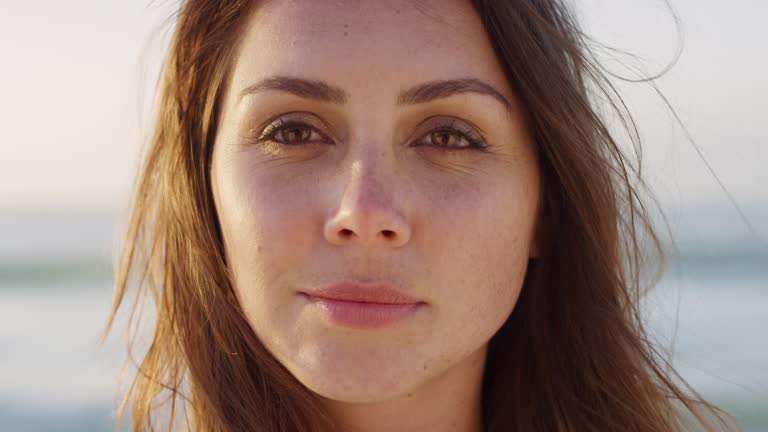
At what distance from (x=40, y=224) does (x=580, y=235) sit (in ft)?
57.4

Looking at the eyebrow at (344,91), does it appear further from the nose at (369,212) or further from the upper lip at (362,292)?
the upper lip at (362,292)

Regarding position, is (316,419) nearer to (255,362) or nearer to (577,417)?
(255,362)

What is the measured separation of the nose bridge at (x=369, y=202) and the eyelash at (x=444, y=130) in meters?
0.14

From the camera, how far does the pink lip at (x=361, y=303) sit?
2.20 meters

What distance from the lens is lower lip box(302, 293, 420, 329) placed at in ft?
7.24

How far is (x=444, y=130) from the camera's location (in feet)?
7.78

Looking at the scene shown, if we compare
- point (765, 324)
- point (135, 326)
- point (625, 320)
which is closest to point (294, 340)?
point (135, 326)

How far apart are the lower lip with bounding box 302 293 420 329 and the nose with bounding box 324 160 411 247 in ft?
0.45

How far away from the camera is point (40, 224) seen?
18.8m

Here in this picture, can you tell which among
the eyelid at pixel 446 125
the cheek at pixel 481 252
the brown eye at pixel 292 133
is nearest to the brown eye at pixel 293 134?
the brown eye at pixel 292 133

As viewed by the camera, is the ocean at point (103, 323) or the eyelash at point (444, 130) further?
the ocean at point (103, 323)

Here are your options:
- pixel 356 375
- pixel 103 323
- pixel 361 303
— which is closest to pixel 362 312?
pixel 361 303

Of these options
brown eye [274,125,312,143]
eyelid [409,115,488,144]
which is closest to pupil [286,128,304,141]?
brown eye [274,125,312,143]

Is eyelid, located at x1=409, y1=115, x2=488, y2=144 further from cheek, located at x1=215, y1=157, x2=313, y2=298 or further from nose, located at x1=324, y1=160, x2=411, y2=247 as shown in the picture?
cheek, located at x1=215, y1=157, x2=313, y2=298
